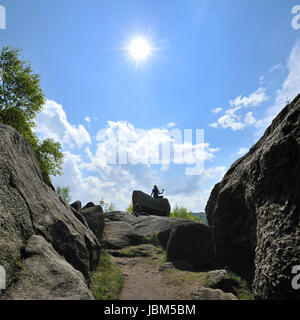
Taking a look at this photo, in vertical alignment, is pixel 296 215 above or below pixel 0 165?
below

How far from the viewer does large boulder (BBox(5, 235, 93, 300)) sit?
16.7 feet

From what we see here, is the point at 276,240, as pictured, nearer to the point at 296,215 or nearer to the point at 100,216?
the point at 296,215

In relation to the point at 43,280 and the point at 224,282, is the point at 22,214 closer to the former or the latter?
the point at 43,280

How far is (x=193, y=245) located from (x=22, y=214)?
1234 cm

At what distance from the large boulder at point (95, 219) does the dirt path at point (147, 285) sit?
5402mm

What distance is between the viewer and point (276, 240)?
6.54m

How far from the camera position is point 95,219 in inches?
862

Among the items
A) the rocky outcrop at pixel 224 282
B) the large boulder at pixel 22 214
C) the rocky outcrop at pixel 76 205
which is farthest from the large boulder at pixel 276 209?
the rocky outcrop at pixel 76 205

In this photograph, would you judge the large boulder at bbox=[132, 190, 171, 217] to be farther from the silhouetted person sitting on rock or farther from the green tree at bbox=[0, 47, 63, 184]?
the green tree at bbox=[0, 47, 63, 184]

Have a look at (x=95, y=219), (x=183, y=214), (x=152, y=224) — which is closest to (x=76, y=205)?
(x=95, y=219)
